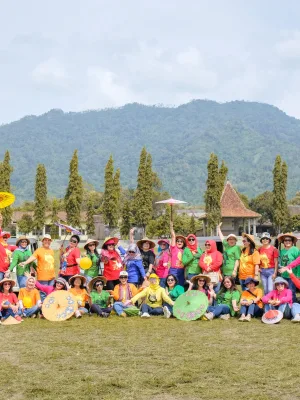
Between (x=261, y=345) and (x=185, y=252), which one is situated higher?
(x=185, y=252)

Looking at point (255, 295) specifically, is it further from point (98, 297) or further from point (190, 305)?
point (98, 297)

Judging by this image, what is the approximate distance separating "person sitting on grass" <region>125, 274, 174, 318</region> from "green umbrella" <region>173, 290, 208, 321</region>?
29 cm

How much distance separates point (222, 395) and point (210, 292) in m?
5.63

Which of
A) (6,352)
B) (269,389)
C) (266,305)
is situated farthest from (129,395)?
(266,305)

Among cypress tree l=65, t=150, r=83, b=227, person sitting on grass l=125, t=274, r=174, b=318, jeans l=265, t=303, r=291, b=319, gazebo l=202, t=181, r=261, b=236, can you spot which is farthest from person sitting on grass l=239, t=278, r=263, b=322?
gazebo l=202, t=181, r=261, b=236

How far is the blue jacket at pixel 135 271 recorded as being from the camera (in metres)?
12.9

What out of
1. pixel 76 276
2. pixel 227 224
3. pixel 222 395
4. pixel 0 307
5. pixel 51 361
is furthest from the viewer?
pixel 227 224

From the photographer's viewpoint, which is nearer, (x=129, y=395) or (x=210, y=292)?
(x=129, y=395)

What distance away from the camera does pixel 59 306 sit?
11.9 meters

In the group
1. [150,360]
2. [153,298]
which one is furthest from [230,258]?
[150,360]

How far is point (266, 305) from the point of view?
11742mm

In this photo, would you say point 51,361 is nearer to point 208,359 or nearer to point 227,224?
point 208,359

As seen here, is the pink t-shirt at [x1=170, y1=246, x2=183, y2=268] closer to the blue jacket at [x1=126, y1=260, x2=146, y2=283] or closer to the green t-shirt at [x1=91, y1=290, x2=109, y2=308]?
the blue jacket at [x1=126, y1=260, x2=146, y2=283]

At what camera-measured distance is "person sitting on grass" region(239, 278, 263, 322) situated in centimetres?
1178
